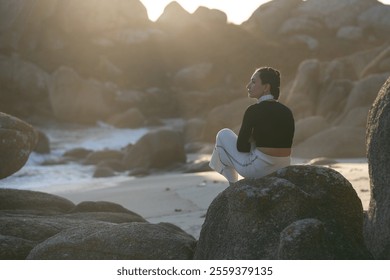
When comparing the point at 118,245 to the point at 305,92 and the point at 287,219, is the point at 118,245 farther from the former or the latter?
the point at 305,92

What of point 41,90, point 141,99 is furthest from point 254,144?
point 141,99

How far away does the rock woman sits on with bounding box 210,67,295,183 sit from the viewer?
6.36 m

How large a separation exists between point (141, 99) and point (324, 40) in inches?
816

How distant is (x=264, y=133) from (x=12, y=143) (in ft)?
16.1

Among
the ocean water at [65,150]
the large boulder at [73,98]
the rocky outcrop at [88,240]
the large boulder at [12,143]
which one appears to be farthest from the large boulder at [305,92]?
the rocky outcrop at [88,240]

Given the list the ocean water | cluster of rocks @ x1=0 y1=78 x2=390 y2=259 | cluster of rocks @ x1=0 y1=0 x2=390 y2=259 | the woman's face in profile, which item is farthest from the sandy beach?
the woman's face in profile

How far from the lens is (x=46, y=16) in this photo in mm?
56906

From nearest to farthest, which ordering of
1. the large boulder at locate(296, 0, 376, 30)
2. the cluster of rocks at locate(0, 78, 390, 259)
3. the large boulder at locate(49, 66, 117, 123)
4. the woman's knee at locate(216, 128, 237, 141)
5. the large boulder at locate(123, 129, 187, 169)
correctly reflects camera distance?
the cluster of rocks at locate(0, 78, 390, 259), the woman's knee at locate(216, 128, 237, 141), the large boulder at locate(123, 129, 187, 169), the large boulder at locate(49, 66, 117, 123), the large boulder at locate(296, 0, 376, 30)

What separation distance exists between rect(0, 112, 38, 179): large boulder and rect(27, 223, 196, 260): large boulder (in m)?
3.39

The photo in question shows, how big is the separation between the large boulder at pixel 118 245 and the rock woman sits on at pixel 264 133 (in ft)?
3.22

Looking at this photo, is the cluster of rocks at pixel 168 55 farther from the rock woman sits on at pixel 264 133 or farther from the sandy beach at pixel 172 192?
the rock woman sits on at pixel 264 133

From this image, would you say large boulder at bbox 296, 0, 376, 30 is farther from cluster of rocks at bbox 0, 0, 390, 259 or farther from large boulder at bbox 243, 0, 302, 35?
large boulder at bbox 243, 0, 302, 35

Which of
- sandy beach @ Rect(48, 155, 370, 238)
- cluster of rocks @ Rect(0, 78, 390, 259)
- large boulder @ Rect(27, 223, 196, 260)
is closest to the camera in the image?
cluster of rocks @ Rect(0, 78, 390, 259)

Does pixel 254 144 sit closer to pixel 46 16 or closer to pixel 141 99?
pixel 141 99
